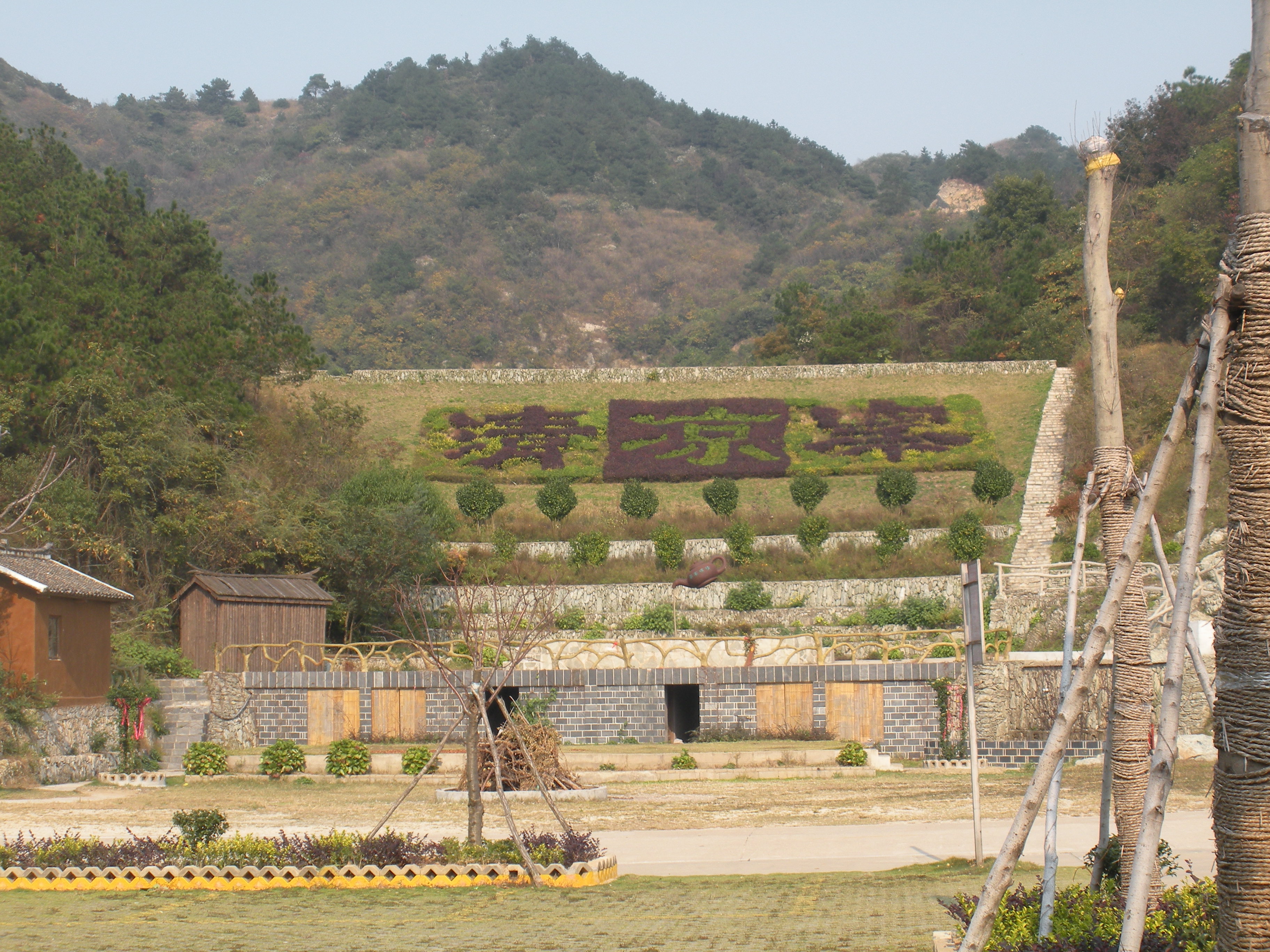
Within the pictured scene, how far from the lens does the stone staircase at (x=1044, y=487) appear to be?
30.3 metres

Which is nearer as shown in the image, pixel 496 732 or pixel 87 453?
pixel 496 732

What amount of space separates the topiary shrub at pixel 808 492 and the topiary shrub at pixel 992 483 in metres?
4.37

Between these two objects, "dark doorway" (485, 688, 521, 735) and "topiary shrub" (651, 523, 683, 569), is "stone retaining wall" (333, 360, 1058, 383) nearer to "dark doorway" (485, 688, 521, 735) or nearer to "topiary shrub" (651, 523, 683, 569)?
"topiary shrub" (651, 523, 683, 569)

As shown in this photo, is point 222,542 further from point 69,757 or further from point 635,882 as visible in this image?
point 635,882

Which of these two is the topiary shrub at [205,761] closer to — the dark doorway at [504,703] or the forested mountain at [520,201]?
the dark doorway at [504,703]

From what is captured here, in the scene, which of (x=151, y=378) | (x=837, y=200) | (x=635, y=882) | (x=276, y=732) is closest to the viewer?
(x=635, y=882)

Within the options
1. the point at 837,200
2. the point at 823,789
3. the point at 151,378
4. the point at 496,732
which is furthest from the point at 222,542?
the point at 837,200

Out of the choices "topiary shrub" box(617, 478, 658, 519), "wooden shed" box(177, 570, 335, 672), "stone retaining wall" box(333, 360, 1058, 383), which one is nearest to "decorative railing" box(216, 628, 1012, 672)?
"wooden shed" box(177, 570, 335, 672)

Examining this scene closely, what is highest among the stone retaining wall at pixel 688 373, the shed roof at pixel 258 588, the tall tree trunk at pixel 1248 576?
the stone retaining wall at pixel 688 373

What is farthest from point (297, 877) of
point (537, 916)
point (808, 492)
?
point (808, 492)

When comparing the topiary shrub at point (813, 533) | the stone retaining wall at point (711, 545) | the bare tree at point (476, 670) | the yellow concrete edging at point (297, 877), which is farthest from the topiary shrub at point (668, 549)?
the yellow concrete edging at point (297, 877)

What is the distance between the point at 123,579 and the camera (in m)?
25.2

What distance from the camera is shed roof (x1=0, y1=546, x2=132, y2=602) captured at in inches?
738

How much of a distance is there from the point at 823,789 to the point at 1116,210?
1601 inches
